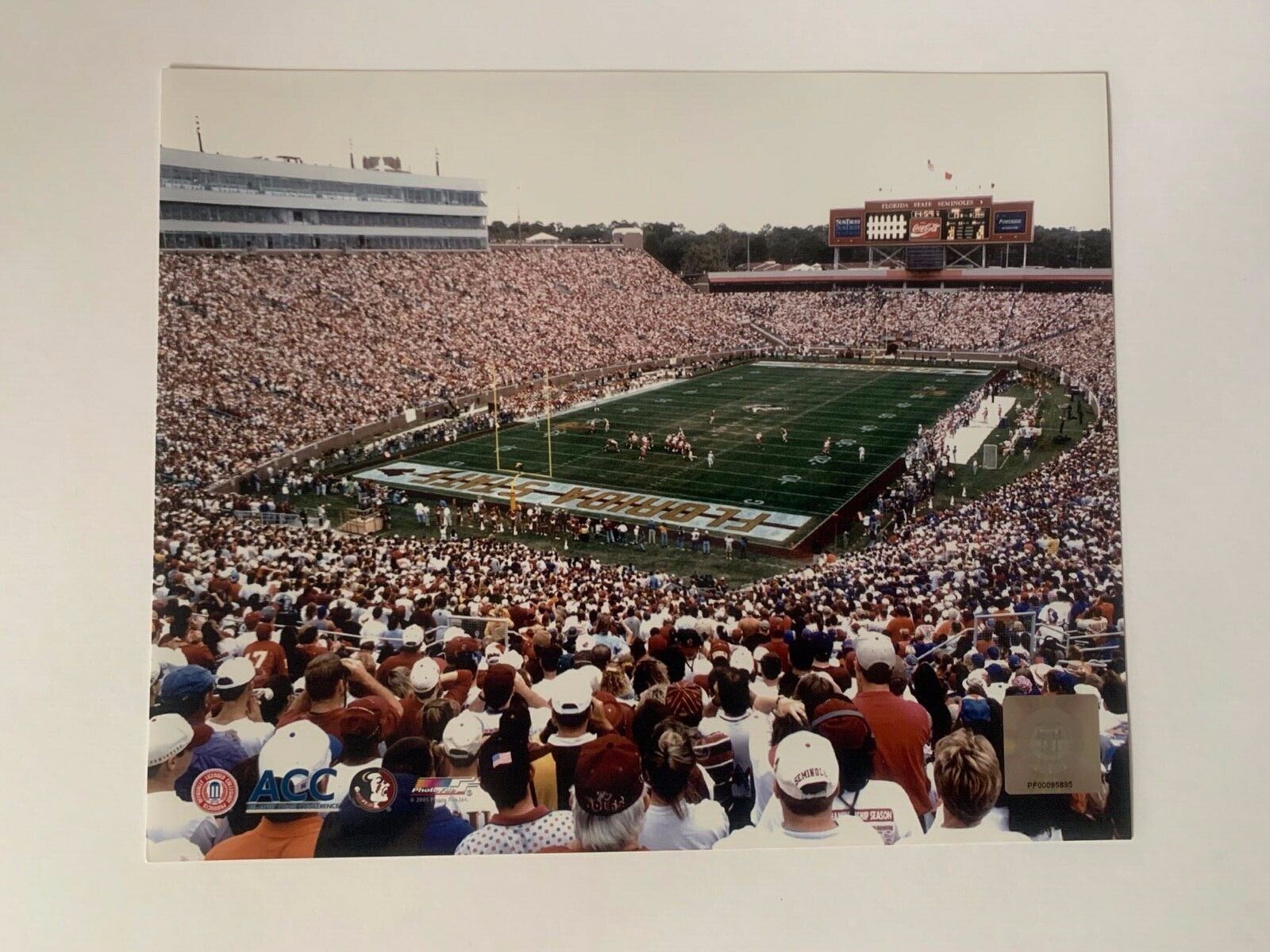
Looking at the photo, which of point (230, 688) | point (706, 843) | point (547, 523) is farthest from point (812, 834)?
point (230, 688)

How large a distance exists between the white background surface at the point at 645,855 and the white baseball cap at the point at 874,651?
935mm

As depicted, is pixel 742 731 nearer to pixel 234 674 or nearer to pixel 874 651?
pixel 874 651

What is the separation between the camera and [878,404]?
5555 mm

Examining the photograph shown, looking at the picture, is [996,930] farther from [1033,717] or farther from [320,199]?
[320,199]

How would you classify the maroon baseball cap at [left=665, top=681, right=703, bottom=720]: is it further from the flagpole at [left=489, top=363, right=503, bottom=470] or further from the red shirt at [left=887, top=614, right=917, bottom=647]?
the flagpole at [left=489, top=363, right=503, bottom=470]

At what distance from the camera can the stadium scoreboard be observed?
5.01 meters

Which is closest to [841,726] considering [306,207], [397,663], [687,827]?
[687,827]

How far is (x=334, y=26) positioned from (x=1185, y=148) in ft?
14.8

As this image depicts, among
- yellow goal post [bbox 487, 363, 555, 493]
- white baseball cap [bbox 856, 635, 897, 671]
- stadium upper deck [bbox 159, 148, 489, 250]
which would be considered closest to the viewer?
stadium upper deck [bbox 159, 148, 489, 250]

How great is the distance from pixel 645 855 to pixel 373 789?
4.58 ft

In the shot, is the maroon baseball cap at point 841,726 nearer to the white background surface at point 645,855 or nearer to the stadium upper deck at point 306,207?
the white background surface at point 645,855

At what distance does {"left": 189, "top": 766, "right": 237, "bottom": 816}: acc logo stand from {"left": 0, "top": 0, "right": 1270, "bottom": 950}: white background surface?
290mm

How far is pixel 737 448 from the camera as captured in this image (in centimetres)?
550

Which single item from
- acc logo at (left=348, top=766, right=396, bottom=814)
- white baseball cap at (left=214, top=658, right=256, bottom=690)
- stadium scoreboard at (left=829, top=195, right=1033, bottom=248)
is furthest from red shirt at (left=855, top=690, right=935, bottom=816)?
white baseball cap at (left=214, top=658, right=256, bottom=690)
